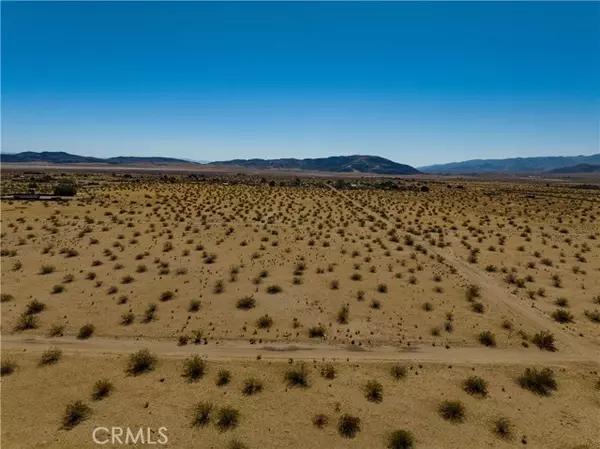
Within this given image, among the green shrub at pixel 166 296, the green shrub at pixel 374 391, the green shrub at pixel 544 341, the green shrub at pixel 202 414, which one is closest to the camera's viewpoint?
the green shrub at pixel 202 414

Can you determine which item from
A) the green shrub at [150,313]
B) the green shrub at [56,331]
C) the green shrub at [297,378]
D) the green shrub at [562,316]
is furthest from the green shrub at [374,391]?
the green shrub at [56,331]

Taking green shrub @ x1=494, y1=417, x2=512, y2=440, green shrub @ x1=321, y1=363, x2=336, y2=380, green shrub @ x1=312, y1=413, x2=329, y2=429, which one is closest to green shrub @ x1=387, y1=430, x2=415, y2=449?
green shrub @ x1=312, y1=413, x2=329, y2=429

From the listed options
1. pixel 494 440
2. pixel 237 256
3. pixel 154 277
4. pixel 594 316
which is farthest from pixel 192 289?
pixel 594 316

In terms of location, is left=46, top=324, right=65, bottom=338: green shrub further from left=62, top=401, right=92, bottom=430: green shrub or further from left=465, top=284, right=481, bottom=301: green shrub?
left=465, top=284, right=481, bottom=301: green shrub

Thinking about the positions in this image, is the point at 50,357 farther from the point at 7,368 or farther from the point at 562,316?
the point at 562,316

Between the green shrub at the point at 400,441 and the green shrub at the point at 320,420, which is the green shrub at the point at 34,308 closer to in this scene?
the green shrub at the point at 320,420
